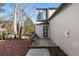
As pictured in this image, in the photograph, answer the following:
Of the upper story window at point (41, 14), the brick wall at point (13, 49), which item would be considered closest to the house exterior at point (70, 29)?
the brick wall at point (13, 49)

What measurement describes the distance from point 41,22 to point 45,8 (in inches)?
53.4

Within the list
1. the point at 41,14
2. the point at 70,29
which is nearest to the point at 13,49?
the point at 70,29

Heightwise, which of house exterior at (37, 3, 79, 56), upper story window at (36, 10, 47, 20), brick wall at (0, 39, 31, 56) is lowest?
brick wall at (0, 39, 31, 56)

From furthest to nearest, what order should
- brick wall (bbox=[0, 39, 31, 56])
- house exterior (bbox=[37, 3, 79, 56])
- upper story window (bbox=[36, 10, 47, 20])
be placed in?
upper story window (bbox=[36, 10, 47, 20])
brick wall (bbox=[0, 39, 31, 56])
house exterior (bbox=[37, 3, 79, 56])

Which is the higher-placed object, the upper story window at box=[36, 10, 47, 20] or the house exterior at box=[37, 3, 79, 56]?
the upper story window at box=[36, 10, 47, 20]

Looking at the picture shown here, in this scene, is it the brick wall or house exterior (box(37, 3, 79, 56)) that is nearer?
house exterior (box(37, 3, 79, 56))

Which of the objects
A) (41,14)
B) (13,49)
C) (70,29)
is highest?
(41,14)

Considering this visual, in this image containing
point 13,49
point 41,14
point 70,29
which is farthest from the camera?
point 41,14

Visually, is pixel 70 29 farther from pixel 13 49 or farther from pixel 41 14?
pixel 41 14

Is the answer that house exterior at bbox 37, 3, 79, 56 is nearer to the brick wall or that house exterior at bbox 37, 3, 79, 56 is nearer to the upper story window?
the brick wall

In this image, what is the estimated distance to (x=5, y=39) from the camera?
1219 cm

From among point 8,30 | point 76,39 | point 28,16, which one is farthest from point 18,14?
point 76,39

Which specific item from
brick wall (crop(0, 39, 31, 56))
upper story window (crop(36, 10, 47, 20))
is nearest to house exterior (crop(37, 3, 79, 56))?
brick wall (crop(0, 39, 31, 56))

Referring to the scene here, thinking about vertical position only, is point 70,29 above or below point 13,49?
above
